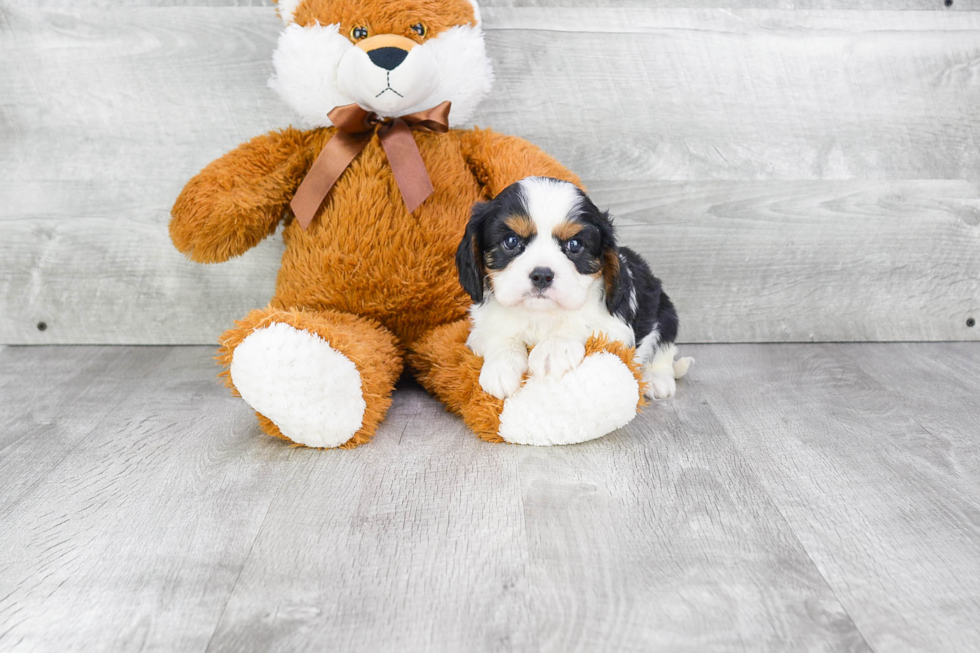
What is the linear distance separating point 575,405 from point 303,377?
517 mm

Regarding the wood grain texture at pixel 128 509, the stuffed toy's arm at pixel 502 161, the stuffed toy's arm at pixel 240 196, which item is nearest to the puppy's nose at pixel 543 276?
the stuffed toy's arm at pixel 502 161

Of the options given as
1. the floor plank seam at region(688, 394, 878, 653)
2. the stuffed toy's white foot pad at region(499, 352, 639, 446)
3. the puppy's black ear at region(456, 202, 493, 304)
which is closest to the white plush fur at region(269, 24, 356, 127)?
the puppy's black ear at region(456, 202, 493, 304)

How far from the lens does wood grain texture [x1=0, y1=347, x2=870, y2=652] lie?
1.09 metres

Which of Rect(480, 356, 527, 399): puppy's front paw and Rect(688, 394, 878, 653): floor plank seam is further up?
Rect(480, 356, 527, 399): puppy's front paw

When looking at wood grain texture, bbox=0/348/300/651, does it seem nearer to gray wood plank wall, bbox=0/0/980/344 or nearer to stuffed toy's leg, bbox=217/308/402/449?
stuffed toy's leg, bbox=217/308/402/449

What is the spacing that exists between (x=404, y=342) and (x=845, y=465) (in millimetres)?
988

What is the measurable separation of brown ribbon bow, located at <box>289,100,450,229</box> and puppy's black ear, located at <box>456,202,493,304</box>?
0.81 feet

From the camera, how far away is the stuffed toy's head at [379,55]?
179 centimetres

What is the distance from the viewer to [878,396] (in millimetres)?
2008

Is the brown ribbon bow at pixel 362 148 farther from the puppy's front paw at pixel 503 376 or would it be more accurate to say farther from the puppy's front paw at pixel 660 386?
the puppy's front paw at pixel 660 386

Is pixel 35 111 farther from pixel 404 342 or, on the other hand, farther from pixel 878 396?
pixel 878 396

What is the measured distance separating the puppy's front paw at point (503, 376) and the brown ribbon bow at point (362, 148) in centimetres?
42

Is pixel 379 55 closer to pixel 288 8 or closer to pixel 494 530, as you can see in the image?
pixel 288 8

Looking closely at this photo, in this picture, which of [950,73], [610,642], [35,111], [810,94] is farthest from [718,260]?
[35,111]
